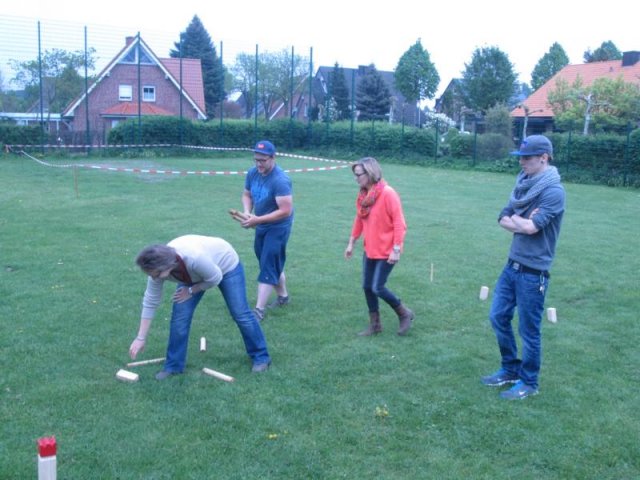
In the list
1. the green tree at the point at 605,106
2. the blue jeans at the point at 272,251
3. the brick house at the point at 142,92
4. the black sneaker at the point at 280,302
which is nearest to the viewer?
the blue jeans at the point at 272,251

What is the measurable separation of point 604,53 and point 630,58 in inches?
1096

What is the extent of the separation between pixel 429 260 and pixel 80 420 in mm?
6280

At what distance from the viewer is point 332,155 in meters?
31.7

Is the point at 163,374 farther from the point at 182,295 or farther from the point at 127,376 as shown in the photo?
the point at 182,295

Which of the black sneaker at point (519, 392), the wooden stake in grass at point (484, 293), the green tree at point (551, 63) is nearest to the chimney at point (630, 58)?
the green tree at point (551, 63)

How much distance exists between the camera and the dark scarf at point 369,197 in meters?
6.30

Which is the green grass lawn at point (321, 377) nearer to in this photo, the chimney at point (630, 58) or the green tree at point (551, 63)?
the chimney at point (630, 58)

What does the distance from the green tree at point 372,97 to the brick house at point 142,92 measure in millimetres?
11667

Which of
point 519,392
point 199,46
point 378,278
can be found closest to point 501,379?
point 519,392

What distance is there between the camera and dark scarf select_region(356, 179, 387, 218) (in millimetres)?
6297

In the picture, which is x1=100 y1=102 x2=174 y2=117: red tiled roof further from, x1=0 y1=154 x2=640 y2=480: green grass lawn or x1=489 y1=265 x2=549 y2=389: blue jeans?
x1=489 y1=265 x2=549 y2=389: blue jeans

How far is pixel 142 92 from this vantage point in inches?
1585

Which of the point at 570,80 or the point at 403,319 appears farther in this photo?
the point at 570,80

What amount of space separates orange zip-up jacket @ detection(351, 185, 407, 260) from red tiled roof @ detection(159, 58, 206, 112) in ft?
114
